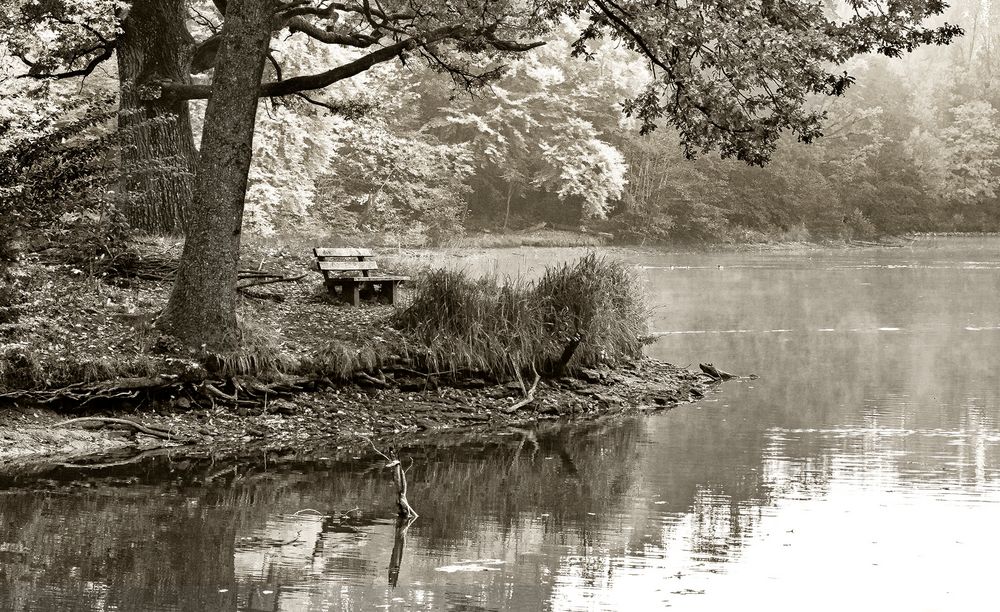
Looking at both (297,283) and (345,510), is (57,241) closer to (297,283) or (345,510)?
(297,283)

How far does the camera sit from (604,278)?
43.5 feet

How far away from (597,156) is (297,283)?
88.0ft

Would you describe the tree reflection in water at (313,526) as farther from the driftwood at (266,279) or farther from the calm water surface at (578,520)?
the driftwood at (266,279)

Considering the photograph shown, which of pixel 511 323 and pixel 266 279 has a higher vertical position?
pixel 266 279

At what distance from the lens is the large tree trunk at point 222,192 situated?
10.1 metres

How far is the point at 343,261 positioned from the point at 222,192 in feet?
10.5

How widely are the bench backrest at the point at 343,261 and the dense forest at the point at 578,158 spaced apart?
2061 millimetres

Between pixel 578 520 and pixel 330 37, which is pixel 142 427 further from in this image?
pixel 330 37

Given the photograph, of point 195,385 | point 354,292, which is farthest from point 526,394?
point 195,385

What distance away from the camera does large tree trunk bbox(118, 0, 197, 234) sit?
574 inches

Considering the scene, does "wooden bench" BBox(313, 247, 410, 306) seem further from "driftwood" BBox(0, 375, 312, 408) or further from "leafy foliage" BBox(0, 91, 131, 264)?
"driftwood" BBox(0, 375, 312, 408)

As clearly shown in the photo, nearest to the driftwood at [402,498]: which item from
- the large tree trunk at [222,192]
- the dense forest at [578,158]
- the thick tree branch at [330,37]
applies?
the large tree trunk at [222,192]

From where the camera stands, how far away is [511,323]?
11867mm

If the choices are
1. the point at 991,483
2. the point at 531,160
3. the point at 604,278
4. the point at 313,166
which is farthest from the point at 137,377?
the point at 531,160
